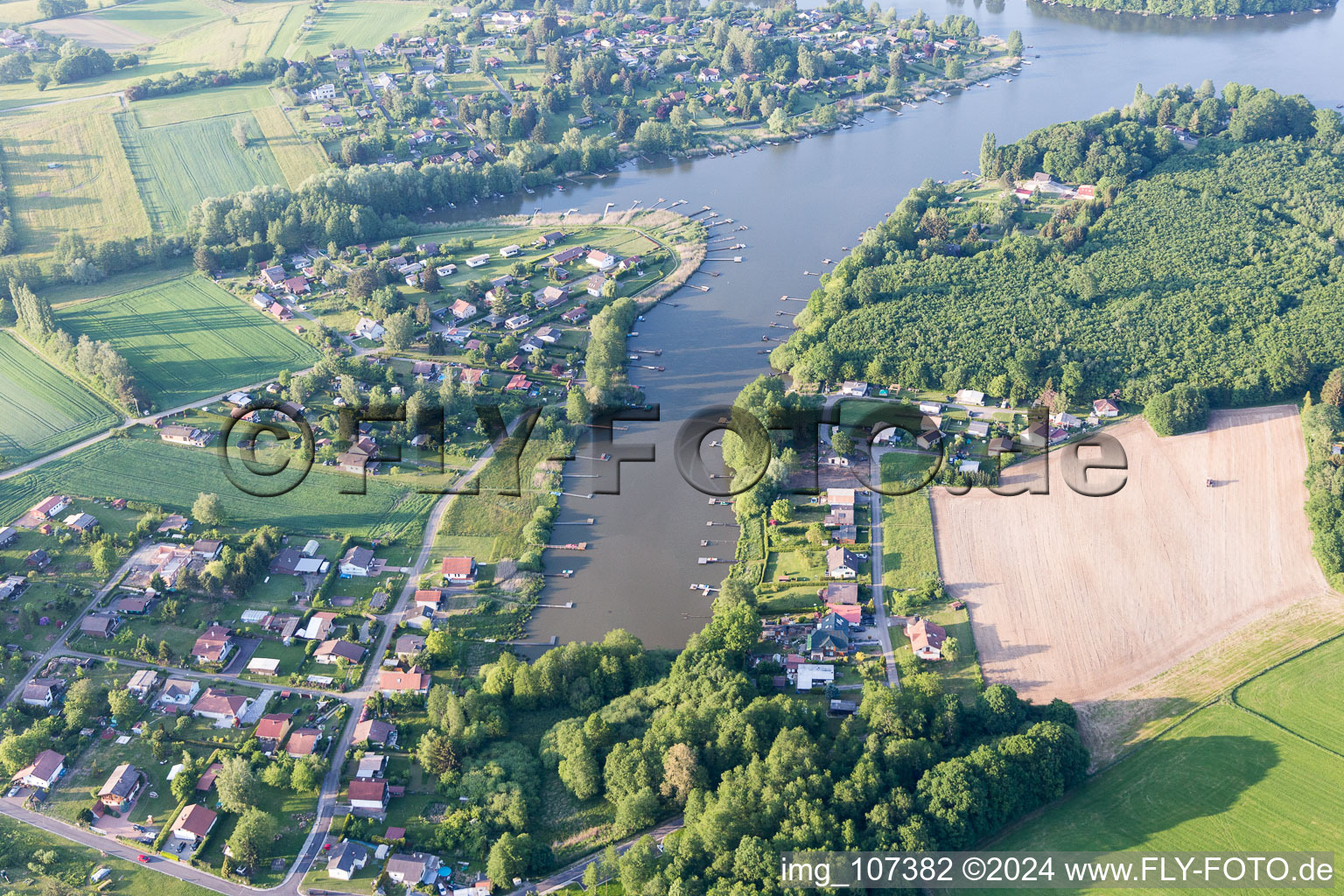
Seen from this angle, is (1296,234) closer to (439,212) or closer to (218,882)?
(439,212)

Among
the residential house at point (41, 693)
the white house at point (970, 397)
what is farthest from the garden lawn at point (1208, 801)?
the residential house at point (41, 693)

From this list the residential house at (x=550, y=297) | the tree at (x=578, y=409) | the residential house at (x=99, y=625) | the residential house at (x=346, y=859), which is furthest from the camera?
the residential house at (x=550, y=297)

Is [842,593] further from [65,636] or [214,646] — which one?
[65,636]

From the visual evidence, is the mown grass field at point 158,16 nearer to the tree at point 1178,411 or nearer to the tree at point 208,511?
the tree at point 208,511

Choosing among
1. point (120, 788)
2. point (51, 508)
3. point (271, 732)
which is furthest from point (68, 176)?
point (120, 788)

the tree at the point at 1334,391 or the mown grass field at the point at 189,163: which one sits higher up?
the mown grass field at the point at 189,163

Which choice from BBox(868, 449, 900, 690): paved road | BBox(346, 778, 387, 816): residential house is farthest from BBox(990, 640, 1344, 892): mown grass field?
BBox(346, 778, 387, 816): residential house
